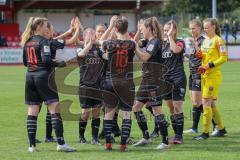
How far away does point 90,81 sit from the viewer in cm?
1084

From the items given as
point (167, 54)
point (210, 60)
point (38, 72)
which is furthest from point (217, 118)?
point (38, 72)

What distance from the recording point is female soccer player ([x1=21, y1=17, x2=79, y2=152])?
9750mm

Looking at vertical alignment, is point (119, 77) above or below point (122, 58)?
below

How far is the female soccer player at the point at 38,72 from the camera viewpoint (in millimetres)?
9750

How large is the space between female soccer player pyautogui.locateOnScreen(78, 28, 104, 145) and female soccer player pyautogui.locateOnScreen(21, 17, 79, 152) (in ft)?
2.93

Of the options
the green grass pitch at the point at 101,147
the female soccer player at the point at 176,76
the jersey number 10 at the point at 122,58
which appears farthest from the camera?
the female soccer player at the point at 176,76

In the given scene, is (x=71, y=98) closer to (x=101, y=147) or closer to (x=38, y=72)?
(x=101, y=147)

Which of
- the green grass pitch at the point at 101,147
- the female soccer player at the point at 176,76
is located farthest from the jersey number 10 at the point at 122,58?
the green grass pitch at the point at 101,147

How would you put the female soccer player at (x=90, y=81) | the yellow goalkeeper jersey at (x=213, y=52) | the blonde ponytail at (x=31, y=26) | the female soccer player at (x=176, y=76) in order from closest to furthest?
the blonde ponytail at (x=31, y=26) < the female soccer player at (x=90, y=81) < the female soccer player at (x=176, y=76) < the yellow goalkeeper jersey at (x=213, y=52)

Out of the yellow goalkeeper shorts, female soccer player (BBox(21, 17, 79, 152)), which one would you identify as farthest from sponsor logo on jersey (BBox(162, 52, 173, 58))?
female soccer player (BBox(21, 17, 79, 152))

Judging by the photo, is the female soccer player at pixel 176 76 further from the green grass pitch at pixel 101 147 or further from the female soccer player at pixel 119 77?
the female soccer player at pixel 119 77

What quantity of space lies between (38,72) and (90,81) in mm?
1278

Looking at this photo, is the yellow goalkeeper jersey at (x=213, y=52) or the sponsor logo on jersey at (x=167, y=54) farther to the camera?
the yellow goalkeeper jersey at (x=213, y=52)

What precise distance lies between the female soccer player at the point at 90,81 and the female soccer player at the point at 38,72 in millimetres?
893
